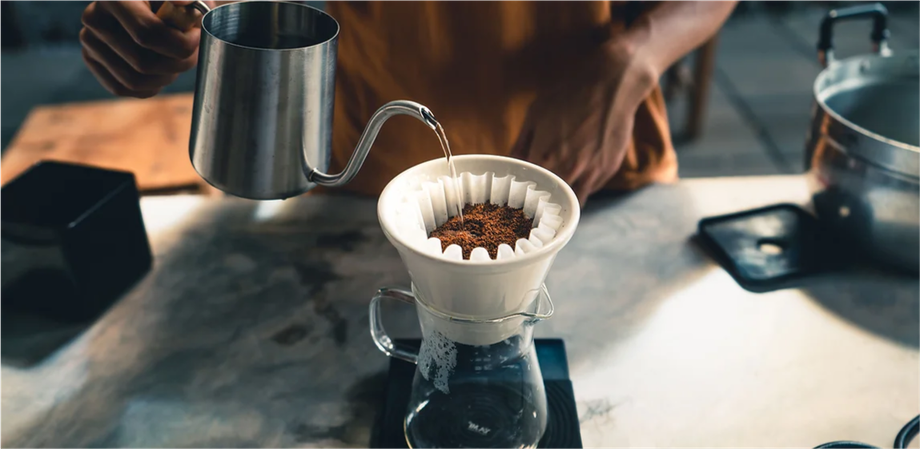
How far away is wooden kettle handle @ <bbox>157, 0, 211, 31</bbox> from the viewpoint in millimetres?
723

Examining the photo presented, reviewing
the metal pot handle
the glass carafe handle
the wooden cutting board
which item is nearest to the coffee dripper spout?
the glass carafe handle

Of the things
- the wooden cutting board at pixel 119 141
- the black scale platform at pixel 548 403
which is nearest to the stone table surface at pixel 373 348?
the black scale platform at pixel 548 403

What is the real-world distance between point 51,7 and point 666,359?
3515 mm

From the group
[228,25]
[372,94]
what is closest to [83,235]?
[228,25]

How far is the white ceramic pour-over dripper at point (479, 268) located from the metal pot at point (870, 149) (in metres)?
0.46

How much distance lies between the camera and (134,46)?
2.66ft

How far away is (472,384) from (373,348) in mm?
172

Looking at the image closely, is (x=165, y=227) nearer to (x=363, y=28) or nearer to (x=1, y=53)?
(x=363, y=28)

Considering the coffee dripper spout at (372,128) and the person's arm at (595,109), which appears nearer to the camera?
the coffee dripper spout at (372,128)

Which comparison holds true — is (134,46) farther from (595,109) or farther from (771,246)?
(771,246)

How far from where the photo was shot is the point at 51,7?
329 centimetres

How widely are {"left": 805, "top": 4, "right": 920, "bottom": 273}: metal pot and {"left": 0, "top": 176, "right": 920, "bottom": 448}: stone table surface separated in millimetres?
68

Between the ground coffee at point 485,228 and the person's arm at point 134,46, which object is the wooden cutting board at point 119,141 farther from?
the ground coffee at point 485,228

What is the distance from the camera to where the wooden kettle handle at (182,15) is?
28.5 inches
